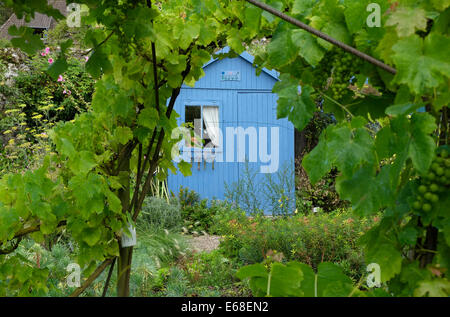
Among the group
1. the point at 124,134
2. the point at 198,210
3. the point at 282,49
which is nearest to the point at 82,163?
the point at 124,134

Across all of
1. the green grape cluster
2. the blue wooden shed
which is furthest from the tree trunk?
the blue wooden shed

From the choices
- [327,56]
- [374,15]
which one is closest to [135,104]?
[327,56]

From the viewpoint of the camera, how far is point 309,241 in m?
3.84

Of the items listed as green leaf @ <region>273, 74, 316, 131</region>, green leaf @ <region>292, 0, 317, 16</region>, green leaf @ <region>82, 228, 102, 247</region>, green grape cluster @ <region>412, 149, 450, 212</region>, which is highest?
green leaf @ <region>292, 0, 317, 16</region>

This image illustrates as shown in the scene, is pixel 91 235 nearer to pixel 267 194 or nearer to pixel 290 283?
pixel 290 283

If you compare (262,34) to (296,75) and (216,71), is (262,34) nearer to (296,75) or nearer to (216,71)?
(296,75)

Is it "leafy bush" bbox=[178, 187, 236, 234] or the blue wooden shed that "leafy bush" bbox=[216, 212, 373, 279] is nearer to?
"leafy bush" bbox=[178, 187, 236, 234]

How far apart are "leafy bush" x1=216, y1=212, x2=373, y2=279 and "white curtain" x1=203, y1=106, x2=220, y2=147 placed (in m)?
2.80

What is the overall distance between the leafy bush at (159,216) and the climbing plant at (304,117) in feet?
11.5

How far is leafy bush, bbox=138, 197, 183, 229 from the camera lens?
4.89m

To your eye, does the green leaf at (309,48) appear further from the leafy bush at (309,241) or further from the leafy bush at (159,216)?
the leafy bush at (159,216)

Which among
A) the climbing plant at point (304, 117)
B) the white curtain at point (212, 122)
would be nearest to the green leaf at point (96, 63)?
the climbing plant at point (304, 117)

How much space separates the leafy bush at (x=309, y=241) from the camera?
12.1ft

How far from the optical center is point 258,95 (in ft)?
22.7
